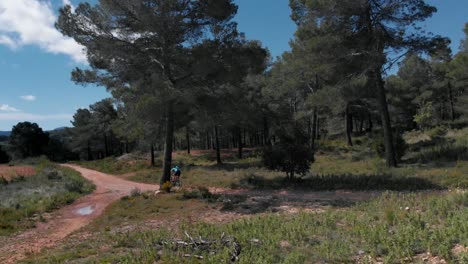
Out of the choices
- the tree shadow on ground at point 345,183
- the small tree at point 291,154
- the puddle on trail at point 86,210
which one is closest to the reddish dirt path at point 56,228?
the puddle on trail at point 86,210

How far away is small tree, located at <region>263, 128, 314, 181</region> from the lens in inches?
648

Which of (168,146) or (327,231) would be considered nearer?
(327,231)

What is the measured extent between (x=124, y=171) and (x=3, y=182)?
9.30m

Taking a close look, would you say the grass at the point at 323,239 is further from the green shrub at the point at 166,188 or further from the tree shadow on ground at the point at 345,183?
the green shrub at the point at 166,188

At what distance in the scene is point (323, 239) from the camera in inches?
280

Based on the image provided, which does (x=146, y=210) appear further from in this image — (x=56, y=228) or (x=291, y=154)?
(x=291, y=154)

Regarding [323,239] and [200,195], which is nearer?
[323,239]

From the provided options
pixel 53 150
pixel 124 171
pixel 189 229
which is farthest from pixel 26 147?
pixel 189 229

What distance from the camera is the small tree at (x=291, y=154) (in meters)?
16.5

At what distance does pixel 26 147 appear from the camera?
62781 millimetres

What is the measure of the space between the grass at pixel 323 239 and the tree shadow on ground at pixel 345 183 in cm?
475

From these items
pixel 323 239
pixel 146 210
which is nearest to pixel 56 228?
pixel 146 210

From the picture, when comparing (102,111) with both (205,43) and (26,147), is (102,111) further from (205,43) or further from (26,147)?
(205,43)

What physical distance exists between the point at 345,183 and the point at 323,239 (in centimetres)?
928
